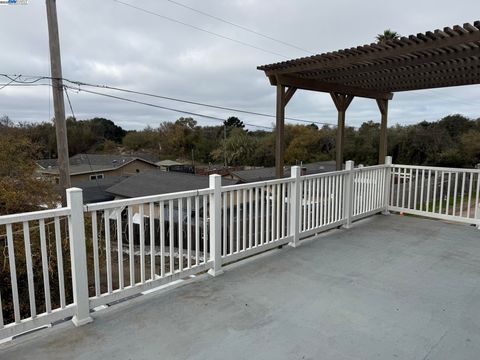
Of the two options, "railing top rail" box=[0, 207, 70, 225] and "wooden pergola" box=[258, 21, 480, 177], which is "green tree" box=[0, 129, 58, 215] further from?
"railing top rail" box=[0, 207, 70, 225]

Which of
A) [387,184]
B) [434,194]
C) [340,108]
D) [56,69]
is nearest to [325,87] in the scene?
[340,108]

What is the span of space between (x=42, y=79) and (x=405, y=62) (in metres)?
6.85

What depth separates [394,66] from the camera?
4.22m

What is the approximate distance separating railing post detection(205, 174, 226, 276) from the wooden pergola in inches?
70.8

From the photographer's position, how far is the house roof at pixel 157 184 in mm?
21609

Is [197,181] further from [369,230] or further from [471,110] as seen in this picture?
[471,110]

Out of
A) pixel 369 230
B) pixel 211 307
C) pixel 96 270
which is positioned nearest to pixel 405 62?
pixel 369 230

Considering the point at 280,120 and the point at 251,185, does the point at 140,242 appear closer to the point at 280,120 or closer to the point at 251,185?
the point at 251,185

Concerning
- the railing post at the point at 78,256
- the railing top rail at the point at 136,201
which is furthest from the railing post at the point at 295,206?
the railing post at the point at 78,256

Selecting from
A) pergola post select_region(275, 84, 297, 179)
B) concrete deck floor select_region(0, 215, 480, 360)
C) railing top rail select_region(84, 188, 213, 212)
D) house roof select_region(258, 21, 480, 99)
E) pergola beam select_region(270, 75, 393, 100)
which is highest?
house roof select_region(258, 21, 480, 99)

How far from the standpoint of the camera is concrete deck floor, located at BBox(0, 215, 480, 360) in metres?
1.93

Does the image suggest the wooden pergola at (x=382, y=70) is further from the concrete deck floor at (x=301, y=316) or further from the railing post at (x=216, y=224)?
the concrete deck floor at (x=301, y=316)

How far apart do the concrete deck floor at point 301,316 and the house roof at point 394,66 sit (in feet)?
7.38

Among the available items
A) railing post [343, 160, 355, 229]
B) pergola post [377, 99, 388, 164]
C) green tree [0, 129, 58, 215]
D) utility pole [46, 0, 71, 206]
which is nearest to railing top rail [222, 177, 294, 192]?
railing post [343, 160, 355, 229]
